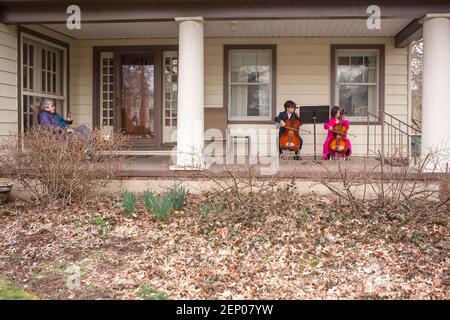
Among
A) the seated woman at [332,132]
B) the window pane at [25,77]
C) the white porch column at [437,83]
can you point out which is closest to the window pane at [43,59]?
the window pane at [25,77]

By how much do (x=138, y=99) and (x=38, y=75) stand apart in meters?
2.19

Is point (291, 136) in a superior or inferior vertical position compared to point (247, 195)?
superior

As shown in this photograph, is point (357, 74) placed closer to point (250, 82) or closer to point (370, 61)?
point (370, 61)

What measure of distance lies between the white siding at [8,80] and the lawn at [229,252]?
1.94 m

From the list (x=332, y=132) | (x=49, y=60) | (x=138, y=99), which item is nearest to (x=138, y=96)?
(x=138, y=99)

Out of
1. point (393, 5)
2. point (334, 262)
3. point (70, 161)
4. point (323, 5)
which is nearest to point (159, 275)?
point (334, 262)

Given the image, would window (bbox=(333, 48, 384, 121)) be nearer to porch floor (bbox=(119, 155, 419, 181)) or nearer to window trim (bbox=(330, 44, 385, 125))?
window trim (bbox=(330, 44, 385, 125))

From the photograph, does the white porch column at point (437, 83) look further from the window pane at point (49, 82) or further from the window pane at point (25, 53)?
the window pane at point (49, 82)

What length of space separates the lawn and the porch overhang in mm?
2926

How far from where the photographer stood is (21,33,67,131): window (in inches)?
354

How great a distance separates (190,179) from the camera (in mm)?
7543

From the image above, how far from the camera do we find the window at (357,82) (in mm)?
10398

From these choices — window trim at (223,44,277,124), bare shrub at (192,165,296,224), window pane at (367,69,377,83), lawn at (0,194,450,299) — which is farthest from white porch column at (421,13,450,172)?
window trim at (223,44,277,124)

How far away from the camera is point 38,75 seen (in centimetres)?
942
